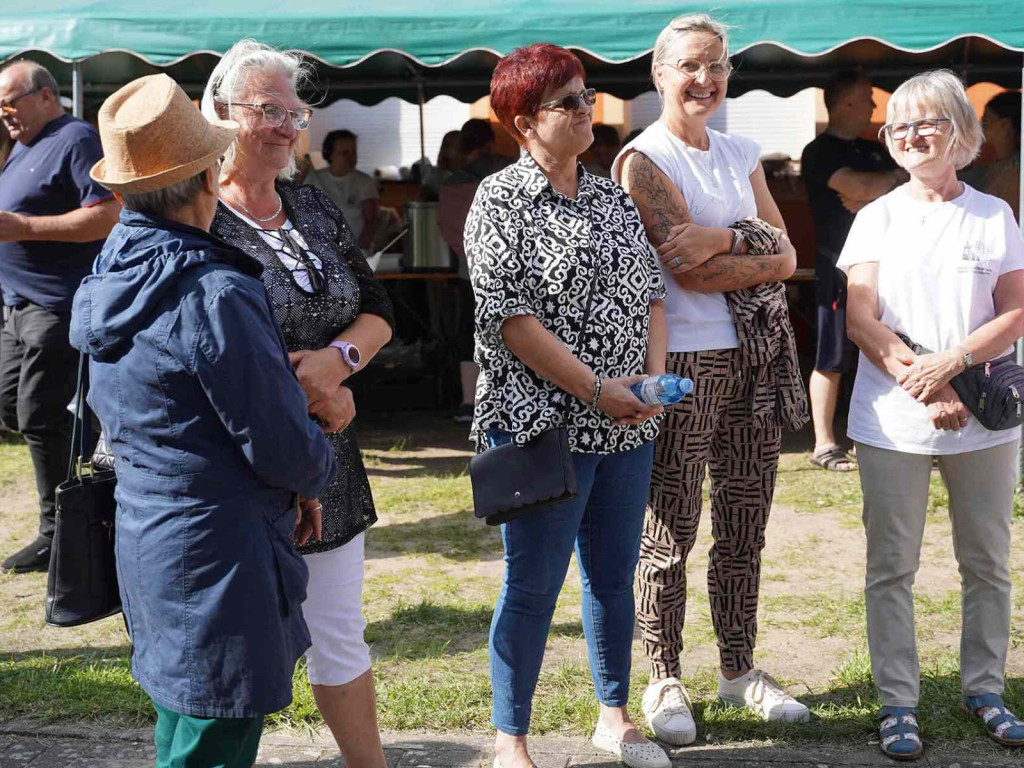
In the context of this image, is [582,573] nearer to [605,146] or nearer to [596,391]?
[596,391]

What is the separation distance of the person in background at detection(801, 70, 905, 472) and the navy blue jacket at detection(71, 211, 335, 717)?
16.4 ft

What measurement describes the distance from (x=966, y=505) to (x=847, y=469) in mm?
3464

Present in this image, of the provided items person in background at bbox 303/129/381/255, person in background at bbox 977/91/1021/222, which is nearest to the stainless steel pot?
person in background at bbox 303/129/381/255

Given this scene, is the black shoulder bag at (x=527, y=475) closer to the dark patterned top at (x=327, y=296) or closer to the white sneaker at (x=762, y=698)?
the dark patterned top at (x=327, y=296)

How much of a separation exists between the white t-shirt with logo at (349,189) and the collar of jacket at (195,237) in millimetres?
8116

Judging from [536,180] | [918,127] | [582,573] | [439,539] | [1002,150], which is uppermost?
[918,127]

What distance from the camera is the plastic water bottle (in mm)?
2766

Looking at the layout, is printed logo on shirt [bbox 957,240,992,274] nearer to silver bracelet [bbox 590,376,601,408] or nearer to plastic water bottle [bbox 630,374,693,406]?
plastic water bottle [bbox 630,374,693,406]

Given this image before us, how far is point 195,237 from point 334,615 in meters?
1.01

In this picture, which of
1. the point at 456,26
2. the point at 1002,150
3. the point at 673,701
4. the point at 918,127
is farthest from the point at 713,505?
Result: the point at 1002,150

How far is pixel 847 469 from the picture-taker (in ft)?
21.9

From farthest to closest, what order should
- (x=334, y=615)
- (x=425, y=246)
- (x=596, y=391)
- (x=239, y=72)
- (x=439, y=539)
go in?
(x=425, y=246) < (x=439, y=539) < (x=596, y=391) < (x=334, y=615) < (x=239, y=72)

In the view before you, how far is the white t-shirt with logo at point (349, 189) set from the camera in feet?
33.7

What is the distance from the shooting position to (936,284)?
3.22 metres
